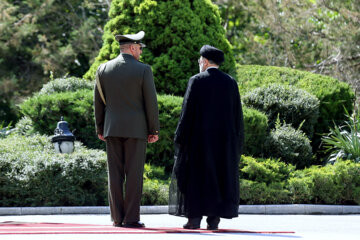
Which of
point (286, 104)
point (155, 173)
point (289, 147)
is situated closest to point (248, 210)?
point (155, 173)

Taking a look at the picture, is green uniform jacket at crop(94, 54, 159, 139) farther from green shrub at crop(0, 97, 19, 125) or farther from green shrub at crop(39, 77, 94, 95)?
green shrub at crop(0, 97, 19, 125)

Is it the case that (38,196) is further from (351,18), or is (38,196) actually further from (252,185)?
(351,18)

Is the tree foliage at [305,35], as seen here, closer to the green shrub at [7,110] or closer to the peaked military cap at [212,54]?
the green shrub at [7,110]

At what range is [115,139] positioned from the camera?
25.6 feet

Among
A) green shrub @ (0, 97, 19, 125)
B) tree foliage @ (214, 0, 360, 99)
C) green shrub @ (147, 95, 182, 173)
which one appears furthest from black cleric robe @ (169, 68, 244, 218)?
green shrub @ (0, 97, 19, 125)

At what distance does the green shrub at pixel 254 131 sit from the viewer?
13258 mm

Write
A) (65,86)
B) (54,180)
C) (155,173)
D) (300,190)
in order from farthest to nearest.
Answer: (65,86), (155,173), (300,190), (54,180)

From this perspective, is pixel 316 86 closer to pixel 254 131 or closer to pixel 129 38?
pixel 254 131

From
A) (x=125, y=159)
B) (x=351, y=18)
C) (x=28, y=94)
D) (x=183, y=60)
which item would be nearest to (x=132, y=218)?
(x=125, y=159)

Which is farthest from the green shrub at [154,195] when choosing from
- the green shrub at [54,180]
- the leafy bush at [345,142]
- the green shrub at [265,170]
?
the leafy bush at [345,142]

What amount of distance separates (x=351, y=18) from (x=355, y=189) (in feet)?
40.0

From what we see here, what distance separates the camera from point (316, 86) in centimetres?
1569

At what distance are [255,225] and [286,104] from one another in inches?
228

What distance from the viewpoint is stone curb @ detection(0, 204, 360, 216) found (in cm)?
1095
